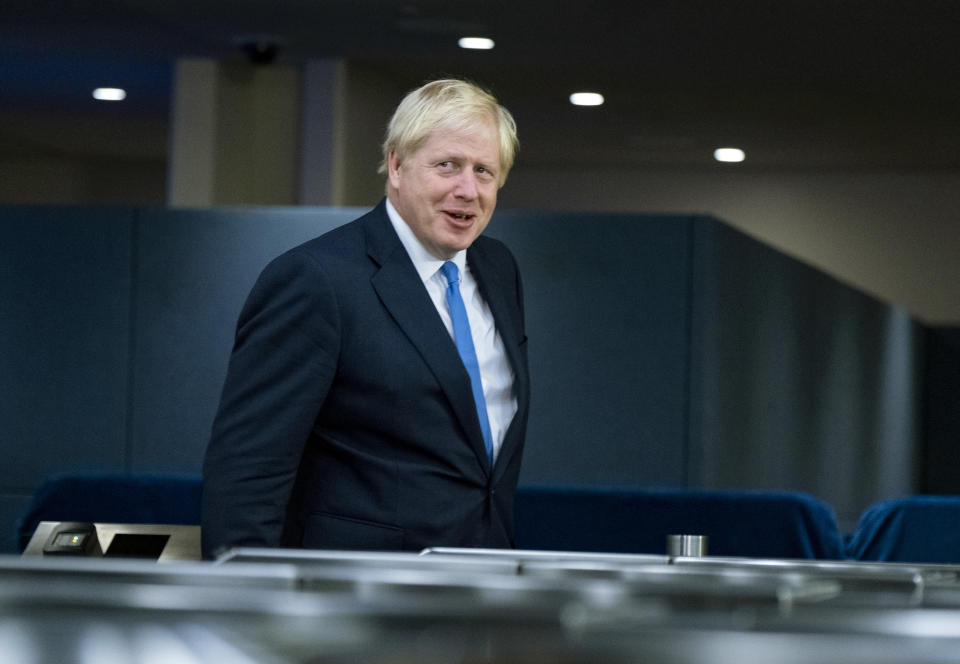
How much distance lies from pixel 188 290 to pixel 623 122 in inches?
216

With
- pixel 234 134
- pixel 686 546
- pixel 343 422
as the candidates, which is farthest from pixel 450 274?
pixel 234 134

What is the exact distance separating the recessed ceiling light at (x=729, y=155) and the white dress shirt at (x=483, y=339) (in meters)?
9.21

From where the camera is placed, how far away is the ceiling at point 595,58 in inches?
251

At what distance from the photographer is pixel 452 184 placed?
1799 millimetres

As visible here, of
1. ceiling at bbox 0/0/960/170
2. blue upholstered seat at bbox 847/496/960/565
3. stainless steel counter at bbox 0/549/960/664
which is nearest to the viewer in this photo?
stainless steel counter at bbox 0/549/960/664

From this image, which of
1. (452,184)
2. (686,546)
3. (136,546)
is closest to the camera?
(686,546)

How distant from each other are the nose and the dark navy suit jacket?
130 millimetres

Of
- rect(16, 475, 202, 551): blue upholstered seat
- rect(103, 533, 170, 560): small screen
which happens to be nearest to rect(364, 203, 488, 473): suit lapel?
rect(103, 533, 170, 560): small screen

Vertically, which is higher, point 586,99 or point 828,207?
point 586,99

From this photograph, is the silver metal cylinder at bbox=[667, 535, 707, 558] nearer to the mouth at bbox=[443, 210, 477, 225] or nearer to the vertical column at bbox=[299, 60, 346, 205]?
the mouth at bbox=[443, 210, 477, 225]

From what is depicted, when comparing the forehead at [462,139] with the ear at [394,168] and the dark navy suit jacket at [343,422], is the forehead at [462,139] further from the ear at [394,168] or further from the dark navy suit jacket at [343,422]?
the dark navy suit jacket at [343,422]

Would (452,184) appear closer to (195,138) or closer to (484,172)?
(484,172)

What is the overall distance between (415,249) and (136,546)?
598mm

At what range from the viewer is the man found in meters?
1.71
